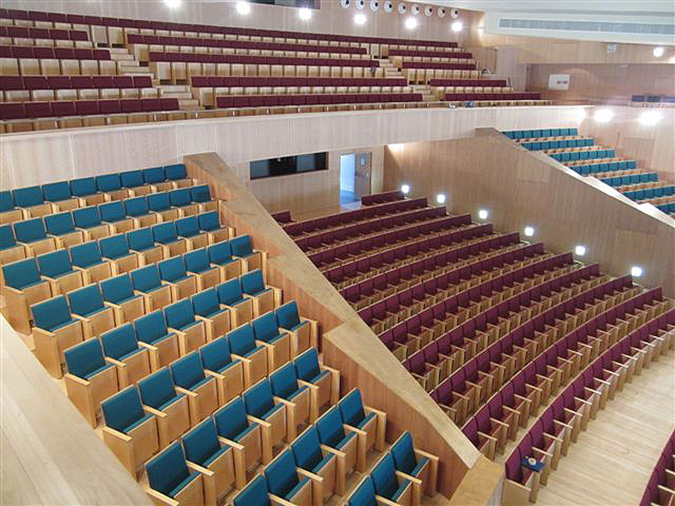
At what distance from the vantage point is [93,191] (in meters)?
1.83

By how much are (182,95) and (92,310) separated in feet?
5.10

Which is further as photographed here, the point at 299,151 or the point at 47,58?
the point at 299,151

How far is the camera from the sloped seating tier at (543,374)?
1.47 meters

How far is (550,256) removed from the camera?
278cm

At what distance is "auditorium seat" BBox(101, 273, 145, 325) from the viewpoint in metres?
1.38

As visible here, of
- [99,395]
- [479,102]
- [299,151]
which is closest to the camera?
[99,395]

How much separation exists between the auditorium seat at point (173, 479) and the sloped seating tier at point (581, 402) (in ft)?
2.35

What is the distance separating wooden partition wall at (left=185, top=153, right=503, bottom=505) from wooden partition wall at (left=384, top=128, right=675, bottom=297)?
173cm

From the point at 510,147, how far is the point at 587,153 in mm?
716

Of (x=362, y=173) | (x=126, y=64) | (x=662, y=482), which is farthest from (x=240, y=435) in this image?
Result: (x=362, y=173)

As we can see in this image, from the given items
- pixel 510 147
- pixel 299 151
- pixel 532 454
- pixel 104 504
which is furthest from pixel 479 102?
pixel 104 504

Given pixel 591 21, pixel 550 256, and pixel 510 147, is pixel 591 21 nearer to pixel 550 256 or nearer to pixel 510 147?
pixel 510 147

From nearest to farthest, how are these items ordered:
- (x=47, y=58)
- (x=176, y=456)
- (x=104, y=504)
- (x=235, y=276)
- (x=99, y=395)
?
(x=104, y=504) → (x=176, y=456) → (x=99, y=395) → (x=235, y=276) → (x=47, y=58)

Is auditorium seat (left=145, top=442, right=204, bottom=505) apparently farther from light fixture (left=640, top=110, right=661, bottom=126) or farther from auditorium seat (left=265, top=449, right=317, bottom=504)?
light fixture (left=640, top=110, right=661, bottom=126)
